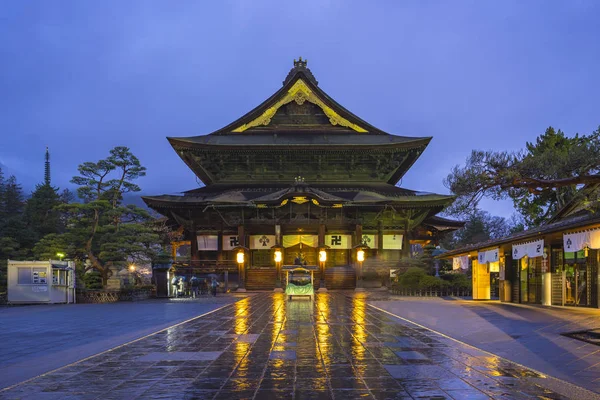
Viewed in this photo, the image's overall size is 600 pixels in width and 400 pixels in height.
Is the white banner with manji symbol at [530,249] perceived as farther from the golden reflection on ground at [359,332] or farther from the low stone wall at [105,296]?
the low stone wall at [105,296]

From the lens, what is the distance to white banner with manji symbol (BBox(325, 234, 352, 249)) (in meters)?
38.8

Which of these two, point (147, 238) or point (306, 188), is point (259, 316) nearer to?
point (147, 238)

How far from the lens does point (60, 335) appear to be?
12.9 meters

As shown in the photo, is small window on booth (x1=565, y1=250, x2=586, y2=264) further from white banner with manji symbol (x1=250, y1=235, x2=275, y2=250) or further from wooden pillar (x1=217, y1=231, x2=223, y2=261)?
wooden pillar (x1=217, y1=231, x2=223, y2=261)

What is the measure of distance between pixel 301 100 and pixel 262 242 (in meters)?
13.0

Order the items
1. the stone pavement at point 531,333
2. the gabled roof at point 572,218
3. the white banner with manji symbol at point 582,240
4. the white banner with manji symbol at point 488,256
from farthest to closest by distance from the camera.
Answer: the white banner with manji symbol at point 488,256 → the white banner with manji symbol at point 582,240 → the gabled roof at point 572,218 → the stone pavement at point 531,333

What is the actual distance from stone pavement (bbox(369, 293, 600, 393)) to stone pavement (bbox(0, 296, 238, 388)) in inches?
302

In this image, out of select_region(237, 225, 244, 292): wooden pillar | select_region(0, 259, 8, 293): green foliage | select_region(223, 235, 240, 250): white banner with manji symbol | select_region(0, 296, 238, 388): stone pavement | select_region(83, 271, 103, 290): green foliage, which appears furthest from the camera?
select_region(223, 235, 240, 250): white banner with manji symbol

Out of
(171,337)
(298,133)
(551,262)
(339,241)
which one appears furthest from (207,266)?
(171,337)

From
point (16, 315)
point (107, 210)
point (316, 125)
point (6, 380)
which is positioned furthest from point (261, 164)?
point (6, 380)

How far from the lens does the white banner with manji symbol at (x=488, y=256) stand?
79.3 feet

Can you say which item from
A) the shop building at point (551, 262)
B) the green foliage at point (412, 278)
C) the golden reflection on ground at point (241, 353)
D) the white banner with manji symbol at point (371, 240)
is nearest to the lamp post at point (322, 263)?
the green foliage at point (412, 278)

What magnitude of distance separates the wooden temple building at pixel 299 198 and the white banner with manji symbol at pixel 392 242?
0.07 metres

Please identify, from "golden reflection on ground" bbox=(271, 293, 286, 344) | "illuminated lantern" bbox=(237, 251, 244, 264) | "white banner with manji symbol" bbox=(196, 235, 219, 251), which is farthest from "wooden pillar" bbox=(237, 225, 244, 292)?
"golden reflection on ground" bbox=(271, 293, 286, 344)
